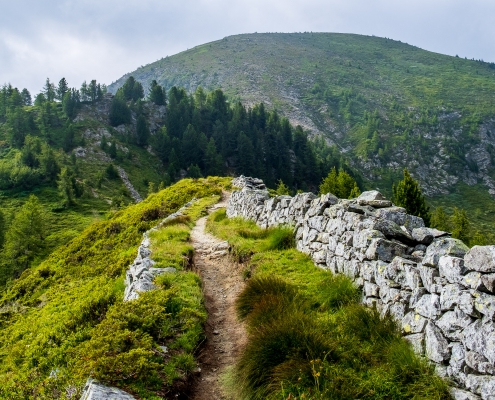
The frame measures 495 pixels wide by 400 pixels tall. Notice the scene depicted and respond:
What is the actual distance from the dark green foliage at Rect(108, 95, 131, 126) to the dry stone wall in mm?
134623

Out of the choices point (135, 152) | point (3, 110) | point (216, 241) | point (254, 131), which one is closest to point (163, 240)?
point (216, 241)

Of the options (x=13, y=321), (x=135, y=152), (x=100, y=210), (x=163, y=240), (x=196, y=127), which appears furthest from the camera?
(x=196, y=127)

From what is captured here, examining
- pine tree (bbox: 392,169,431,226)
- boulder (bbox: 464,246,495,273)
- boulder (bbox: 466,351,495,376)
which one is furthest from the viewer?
pine tree (bbox: 392,169,431,226)

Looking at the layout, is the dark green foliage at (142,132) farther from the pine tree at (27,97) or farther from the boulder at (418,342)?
the boulder at (418,342)

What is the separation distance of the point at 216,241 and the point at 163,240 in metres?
2.66

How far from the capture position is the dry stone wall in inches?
199

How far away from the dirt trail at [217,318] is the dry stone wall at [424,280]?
10.3 feet

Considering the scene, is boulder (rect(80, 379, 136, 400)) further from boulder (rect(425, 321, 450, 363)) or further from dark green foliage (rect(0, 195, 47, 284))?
dark green foliage (rect(0, 195, 47, 284))

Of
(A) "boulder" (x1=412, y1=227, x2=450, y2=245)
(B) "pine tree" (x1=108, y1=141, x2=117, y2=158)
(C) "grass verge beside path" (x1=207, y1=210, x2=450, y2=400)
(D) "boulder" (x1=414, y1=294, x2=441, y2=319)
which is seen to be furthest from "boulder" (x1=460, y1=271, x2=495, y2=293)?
(B) "pine tree" (x1=108, y1=141, x2=117, y2=158)

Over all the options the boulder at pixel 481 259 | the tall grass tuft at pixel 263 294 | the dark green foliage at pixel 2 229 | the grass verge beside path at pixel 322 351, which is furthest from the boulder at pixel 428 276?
the dark green foliage at pixel 2 229

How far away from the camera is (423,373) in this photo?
17.9 feet

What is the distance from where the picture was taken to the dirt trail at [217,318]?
690 cm

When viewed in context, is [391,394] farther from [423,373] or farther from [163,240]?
[163,240]

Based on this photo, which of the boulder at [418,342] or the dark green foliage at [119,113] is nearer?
the boulder at [418,342]
